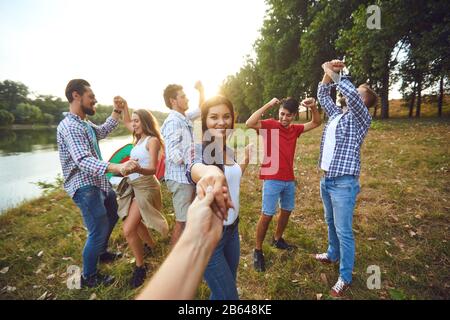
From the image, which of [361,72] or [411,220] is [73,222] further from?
[361,72]

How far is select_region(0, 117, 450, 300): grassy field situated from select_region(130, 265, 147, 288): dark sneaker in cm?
14

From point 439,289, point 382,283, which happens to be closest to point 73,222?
point 382,283

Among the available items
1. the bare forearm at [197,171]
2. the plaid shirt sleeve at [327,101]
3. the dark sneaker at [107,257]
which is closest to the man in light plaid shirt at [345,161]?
the plaid shirt sleeve at [327,101]

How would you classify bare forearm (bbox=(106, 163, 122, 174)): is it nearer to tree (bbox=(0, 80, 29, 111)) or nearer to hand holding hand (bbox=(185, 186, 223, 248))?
hand holding hand (bbox=(185, 186, 223, 248))

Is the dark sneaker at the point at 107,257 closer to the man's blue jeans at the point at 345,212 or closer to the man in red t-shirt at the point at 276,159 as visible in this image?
the man in red t-shirt at the point at 276,159

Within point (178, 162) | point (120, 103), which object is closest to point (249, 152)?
point (178, 162)

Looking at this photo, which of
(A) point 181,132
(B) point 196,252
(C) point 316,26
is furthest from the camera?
(C) point 316,26

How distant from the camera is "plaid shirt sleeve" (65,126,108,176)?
301 centimetres

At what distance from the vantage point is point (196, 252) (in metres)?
1.16

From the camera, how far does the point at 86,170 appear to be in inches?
120

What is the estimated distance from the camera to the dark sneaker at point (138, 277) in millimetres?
3641

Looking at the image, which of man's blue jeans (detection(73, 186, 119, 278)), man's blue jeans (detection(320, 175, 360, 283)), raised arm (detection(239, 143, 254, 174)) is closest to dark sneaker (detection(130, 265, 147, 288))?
man's blue jeans (detection(73, 186, 119, 278))

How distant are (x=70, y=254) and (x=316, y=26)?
2571 centimetres

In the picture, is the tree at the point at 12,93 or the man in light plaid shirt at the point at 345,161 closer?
the man in light plaid shirt at the point at 345,161
